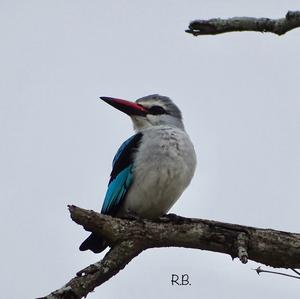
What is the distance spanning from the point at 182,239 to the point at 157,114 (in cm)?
249

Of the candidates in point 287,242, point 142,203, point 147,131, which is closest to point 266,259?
point 287,242

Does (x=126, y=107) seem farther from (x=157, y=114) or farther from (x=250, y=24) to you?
(x=250, y=24)

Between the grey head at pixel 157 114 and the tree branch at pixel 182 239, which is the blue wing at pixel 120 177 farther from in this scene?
the tree branch at pixel 182 239

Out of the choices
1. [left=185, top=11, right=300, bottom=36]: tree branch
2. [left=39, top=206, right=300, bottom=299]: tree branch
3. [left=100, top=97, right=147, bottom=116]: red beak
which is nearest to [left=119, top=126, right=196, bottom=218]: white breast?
[left=100, top=97, right=147, bottom=116]: red beak

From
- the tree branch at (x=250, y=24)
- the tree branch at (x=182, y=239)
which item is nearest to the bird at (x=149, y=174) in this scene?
the tree branch at (x=182, y=239)

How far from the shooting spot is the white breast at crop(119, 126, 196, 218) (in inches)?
274

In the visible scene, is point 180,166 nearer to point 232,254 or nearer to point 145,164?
point 145,164

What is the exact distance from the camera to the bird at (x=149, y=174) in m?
6.95

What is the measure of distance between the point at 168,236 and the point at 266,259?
81 cm

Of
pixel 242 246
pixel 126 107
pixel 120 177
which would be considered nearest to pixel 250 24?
pixel 242 246

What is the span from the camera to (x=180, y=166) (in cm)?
699

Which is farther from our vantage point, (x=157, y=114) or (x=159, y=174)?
(x=157, y=114)

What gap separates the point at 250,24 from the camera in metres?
4.12

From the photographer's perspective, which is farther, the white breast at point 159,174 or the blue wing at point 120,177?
the blue wing at point 120,177
